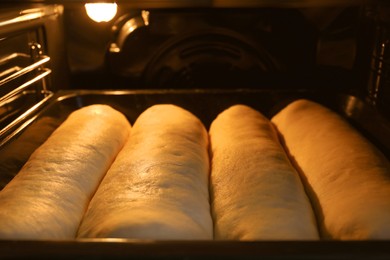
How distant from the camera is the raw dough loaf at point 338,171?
818mm

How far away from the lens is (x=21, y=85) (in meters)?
1.21

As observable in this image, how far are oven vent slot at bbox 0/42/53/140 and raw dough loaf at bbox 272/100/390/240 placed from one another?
0.72 meters

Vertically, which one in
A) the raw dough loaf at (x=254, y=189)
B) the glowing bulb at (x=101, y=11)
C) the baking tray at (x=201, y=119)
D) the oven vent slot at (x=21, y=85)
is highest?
the glowing bulb at (x=101, y=11)

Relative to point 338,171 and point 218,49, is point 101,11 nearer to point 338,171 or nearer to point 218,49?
point 218,49

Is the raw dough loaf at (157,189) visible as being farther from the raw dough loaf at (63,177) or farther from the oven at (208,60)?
the oven at (208,60)

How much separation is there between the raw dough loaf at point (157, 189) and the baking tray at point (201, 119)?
0.14m

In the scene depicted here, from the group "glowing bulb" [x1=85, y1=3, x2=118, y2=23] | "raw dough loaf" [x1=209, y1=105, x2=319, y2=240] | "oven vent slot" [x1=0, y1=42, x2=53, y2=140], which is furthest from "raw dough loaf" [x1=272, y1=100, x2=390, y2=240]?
"oven vent slot" [x1=0, y1=42, x2=53, y2=140]

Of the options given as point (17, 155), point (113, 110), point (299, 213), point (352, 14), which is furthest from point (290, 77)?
point (17, 155)

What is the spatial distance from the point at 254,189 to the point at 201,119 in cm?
57

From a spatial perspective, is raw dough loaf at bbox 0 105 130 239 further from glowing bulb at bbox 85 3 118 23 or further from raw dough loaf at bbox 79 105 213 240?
glowing bulb at bbox 85 3 118 23

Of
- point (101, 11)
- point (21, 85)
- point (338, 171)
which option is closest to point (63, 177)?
point (21, 85)

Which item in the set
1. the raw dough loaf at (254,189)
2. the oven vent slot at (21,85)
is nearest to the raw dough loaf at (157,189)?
the raw dough loaf at (254,189)

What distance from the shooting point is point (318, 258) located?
61cm

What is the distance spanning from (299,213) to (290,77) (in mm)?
726
